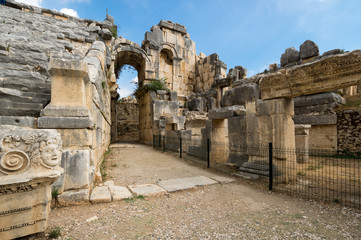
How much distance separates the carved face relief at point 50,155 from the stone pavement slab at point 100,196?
1297 mm

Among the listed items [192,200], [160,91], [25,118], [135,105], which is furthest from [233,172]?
[135,105]

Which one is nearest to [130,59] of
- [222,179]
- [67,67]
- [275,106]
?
[67,67]

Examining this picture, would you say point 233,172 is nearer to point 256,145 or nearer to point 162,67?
point 256,145

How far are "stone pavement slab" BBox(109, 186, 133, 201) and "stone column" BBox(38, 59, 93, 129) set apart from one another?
4.31 ft

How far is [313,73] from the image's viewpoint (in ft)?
11.9

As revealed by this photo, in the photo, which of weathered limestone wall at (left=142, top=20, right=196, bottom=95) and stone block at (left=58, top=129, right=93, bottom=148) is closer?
stone block at (left=58, top=129, right=93, bottom=148)

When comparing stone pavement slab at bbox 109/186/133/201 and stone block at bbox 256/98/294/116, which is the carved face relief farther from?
stone block at bbox 256/98/294/116

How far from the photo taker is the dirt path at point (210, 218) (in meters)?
2.16

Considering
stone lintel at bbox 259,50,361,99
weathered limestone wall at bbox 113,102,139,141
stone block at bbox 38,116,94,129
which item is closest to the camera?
stone block at bbox 38,116,94,129

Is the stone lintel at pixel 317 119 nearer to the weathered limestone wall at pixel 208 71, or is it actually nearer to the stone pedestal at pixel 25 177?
the weathered limestone wall at pixel 208 71

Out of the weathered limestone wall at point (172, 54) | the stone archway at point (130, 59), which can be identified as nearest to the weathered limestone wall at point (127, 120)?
the stone archway at point (130, 59)

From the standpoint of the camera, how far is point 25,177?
5.67ft

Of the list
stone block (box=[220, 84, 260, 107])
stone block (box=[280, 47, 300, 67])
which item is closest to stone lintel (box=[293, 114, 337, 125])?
stone block (box=[280, 47, 300, 67])

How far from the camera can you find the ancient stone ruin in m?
1.84
